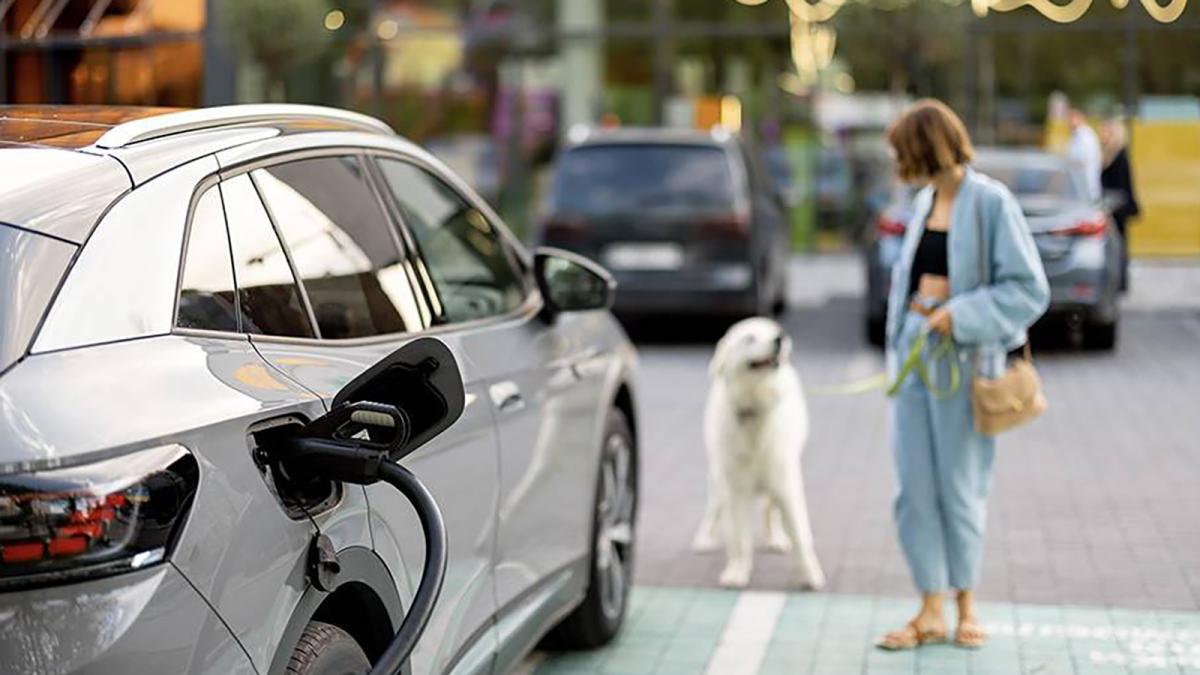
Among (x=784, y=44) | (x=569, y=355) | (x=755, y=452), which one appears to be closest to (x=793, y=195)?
(x=784, y=44)

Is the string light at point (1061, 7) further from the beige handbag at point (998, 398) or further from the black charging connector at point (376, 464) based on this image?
the black charging connector at point (376, 464)

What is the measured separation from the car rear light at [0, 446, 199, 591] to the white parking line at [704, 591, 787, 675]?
11.0 feet

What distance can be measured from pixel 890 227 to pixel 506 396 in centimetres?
982

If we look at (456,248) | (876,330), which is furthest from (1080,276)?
(456,248)

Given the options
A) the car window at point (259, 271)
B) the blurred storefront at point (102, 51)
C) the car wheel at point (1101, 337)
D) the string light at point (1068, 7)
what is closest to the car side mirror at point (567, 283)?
the car window at point (259, 271)

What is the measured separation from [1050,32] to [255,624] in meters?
19.5

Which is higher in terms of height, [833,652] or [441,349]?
[441,349]

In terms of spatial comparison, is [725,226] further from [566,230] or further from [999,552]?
[999,552]

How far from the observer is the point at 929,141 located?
6066 millimetres

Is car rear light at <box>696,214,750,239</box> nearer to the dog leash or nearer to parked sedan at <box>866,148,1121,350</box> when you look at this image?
parked sedan at <box>866,148,1121,350</box>

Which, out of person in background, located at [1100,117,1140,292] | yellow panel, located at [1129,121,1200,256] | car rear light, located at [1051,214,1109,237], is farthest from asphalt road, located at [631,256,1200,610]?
yellow panel, located at [1129,121,1200,256]

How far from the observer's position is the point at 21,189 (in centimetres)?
327

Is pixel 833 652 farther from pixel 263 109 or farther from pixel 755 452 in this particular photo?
pixel 263 109

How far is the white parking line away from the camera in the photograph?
6.08 metres
